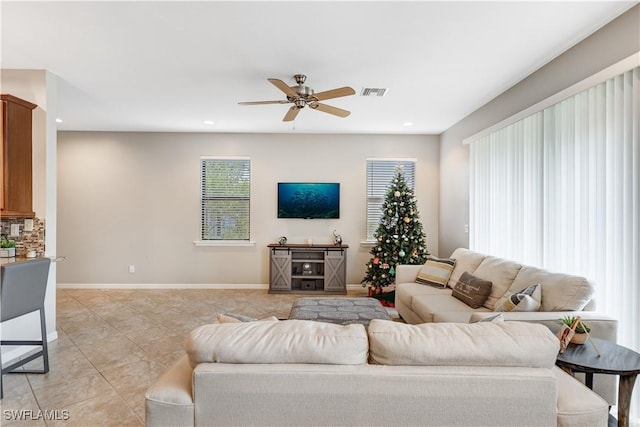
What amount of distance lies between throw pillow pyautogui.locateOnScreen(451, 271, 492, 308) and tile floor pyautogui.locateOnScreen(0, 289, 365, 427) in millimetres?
2221

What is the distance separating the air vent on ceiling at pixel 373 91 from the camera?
371 cm

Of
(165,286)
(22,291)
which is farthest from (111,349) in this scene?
(165,286)

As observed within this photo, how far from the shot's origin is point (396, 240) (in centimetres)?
502

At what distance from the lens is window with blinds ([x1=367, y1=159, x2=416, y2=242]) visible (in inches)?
233

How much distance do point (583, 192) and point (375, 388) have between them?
2.55m

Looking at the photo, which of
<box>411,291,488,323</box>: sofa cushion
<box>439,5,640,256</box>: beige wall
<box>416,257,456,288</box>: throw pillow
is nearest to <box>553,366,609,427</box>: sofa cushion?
<box>411,291,488,323</box>: sofa cushion

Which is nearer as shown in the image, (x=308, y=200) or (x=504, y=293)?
(x=504, y=293)

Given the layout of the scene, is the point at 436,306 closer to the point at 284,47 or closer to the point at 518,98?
the point at 518,98

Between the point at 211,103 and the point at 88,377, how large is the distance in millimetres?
3176

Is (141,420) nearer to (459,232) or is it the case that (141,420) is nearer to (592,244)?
(592,244)

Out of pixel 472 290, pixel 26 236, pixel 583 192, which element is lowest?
pixel 472 290

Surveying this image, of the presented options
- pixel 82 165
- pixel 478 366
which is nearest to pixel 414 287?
pixel 478 366

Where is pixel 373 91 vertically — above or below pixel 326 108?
above
